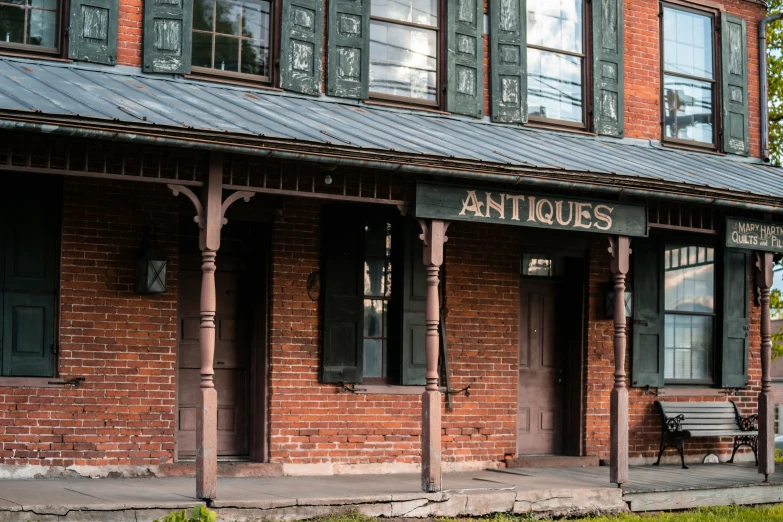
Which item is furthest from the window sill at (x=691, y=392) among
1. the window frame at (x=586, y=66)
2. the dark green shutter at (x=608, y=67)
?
the window frame at (x=586, y=66)

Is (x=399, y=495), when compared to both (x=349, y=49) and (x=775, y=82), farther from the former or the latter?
(x=775, y=82)

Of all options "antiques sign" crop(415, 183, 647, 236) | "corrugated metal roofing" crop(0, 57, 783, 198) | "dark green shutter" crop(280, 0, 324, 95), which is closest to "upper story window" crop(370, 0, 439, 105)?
"corrugated metal roofing" crop(0, 57, 783, 198)

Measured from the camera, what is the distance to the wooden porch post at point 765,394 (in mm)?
12680

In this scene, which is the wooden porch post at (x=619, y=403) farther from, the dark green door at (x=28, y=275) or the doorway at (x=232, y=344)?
the dark green door at (x=28, y=275)

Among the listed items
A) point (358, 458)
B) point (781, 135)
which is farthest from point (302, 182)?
point (781, 135)

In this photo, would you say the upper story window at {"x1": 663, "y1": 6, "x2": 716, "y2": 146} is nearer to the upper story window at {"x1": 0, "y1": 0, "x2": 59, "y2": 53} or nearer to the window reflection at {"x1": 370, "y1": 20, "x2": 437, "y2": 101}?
the window reflection at {"x1": 370, "y1": 20, "x2": 437, "y2": 101}

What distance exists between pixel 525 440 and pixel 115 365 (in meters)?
5.19

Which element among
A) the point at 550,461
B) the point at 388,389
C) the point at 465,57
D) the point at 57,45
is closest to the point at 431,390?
the point at 388,389

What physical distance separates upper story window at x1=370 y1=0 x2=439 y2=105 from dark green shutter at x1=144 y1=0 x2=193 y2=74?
2200 mm

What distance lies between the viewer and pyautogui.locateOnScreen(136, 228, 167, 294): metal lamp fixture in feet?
35.8

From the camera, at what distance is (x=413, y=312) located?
1246 centimetres

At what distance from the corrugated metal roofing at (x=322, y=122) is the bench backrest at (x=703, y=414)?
9.47 ft

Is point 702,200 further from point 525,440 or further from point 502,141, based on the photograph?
point 525,440

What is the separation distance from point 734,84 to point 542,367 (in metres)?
4.82
